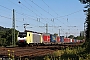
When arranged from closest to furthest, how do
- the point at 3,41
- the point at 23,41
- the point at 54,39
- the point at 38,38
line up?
the point at 23,41, the point at 38,38, the point at 54,39, the point at 3,41

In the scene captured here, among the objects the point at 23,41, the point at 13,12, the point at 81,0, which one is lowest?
the point at 23,41

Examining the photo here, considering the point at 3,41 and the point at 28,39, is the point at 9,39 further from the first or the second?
the point at 28,39

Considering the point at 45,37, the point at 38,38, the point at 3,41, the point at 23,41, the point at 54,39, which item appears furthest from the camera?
the point at 3,41

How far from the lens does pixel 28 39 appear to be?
1617 inches

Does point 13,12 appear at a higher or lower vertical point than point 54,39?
higher

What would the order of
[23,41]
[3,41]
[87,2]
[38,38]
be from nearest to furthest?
[87,2] → [23,41] → [38,38] → [3,41]

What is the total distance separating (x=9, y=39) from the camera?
79.7 meters

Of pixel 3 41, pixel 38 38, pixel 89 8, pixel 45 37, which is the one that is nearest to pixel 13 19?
pixel 38 38

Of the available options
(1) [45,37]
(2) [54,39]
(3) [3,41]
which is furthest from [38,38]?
(3) [3,41]

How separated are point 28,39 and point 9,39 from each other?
3981cm

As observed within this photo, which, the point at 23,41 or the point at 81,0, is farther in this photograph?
the point at 23,41

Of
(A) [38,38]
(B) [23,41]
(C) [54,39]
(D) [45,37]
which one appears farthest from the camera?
(C) [54,39]

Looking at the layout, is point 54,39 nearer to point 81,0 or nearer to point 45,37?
point 45,37

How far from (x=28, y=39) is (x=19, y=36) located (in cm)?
172
